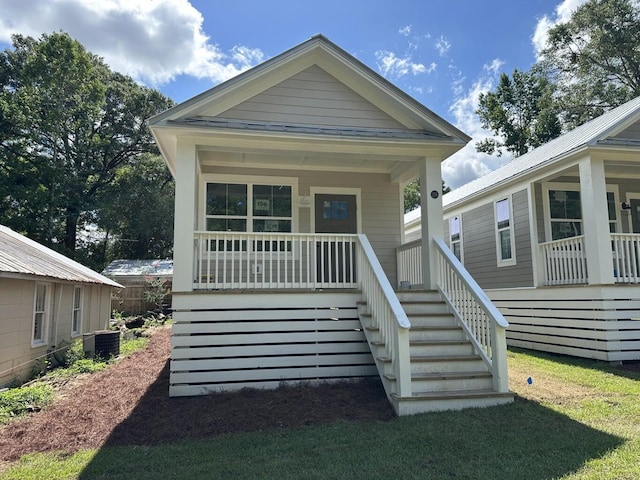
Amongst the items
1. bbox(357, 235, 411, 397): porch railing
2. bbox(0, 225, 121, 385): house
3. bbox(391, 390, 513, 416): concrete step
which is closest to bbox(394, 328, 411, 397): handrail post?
bbox(357, 235, 411, 397): porch railing

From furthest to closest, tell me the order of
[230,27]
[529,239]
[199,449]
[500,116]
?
1. [500,116]
2. [230,27]
3. [529,239]
4. [199,449]

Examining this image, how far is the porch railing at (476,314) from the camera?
5.18 metres

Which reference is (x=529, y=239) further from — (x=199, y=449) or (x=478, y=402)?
(x=199, y=449)

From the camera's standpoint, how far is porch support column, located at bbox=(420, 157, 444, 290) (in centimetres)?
709

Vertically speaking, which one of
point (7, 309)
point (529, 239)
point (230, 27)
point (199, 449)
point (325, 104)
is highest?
point (230, 27)

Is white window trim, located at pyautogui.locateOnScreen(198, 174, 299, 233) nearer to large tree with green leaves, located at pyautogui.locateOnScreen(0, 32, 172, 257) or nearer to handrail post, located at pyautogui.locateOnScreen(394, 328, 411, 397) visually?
handrail post, located at pyautogui.locateOnScreen(394, 328, 411, 397)

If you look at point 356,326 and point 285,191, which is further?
point 285,191

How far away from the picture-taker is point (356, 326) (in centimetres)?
646

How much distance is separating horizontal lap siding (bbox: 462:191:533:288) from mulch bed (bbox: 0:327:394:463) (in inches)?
227

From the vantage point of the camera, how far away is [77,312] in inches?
446

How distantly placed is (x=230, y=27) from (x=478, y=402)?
11074 millimetres

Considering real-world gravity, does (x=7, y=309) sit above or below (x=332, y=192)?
below

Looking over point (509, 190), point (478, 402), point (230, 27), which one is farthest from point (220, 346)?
point (230, 27)

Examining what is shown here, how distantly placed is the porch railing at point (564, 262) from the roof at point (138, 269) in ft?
56.7
